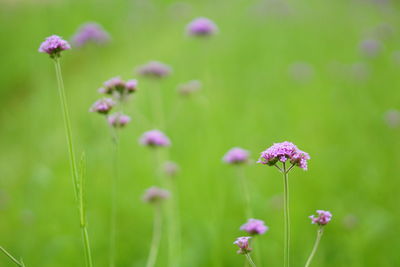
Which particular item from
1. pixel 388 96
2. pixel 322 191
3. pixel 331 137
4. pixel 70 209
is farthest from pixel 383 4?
pixel 70 209

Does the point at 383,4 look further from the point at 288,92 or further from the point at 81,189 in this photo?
the point at 81,189

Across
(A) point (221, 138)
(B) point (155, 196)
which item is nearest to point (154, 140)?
(B) point (155, 196)

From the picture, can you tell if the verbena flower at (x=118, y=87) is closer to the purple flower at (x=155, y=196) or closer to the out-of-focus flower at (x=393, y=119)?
the purple flower at (x=155, y=196)

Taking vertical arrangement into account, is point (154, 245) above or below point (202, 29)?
below

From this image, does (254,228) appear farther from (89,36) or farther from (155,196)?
(89,36)

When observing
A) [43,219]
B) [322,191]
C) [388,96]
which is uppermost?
[388,96]
